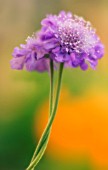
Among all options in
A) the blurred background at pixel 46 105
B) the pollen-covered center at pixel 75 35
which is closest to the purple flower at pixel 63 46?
the pollen-covered center at pixel 75 35

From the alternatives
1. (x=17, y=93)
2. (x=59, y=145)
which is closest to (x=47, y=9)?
(x=17, y=93)

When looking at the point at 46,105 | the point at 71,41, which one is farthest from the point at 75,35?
the point at 46,105

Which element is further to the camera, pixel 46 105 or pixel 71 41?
pixel 46 105

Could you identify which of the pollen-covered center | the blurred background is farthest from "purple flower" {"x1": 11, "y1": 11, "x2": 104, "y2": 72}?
the blurred background

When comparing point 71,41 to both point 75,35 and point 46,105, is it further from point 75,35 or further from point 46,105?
point 46,105

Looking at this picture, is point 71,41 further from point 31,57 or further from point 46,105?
point 46,105

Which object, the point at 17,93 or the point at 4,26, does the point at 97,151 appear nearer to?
the point at 17,93
